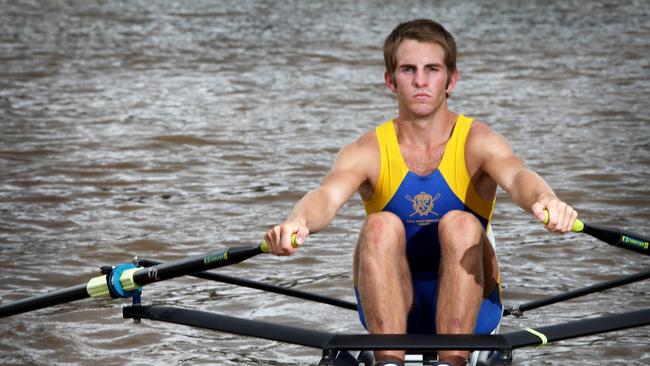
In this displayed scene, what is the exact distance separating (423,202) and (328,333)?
0.89 meters

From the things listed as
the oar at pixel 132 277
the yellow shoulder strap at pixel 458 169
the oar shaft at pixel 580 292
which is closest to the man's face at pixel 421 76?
the yellow shoulder strap at pixel 458 169

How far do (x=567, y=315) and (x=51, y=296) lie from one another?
2.80 m

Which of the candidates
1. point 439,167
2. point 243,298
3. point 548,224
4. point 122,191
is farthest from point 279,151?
point 548,224

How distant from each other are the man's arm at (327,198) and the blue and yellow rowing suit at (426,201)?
0.09 m

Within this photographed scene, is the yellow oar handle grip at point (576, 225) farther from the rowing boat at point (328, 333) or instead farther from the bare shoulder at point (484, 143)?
the bare shoulder at point (484, 143)

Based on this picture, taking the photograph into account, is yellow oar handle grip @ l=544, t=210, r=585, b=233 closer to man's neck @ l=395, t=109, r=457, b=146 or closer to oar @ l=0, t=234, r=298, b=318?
man's neck @ l=395, t=109, r=457, b=146

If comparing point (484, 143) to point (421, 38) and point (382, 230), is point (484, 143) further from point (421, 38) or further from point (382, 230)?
point (382, 230)

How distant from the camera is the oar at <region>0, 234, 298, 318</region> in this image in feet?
15.3

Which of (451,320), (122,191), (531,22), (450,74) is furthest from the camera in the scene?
(531,22)

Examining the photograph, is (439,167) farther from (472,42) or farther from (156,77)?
(472,42)

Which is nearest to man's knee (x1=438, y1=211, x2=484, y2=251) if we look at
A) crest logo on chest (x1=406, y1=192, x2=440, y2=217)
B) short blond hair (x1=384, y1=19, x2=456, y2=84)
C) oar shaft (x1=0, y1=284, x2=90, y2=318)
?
crest logo on chest (x1=406, y1=192, x2=440, y2=217)

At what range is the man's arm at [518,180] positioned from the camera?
432cm

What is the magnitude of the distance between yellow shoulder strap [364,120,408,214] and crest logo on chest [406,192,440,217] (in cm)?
9

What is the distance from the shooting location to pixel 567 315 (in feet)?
21.6
